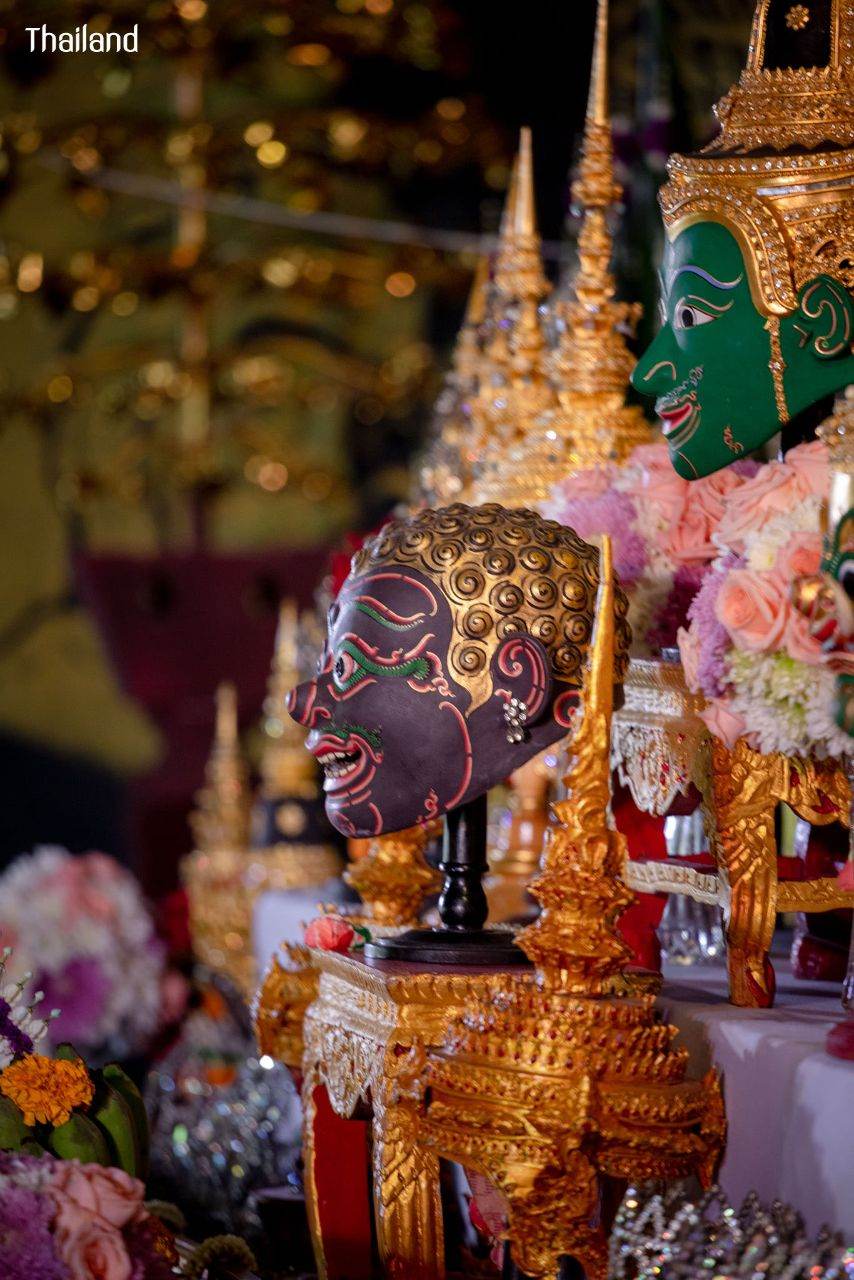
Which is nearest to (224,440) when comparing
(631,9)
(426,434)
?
(426,434)

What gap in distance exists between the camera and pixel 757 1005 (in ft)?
8.54

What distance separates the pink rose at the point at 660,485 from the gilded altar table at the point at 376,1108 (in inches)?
28.6

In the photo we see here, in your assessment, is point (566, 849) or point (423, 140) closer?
point (566, 849)

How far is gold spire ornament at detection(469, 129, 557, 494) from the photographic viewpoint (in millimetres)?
3666

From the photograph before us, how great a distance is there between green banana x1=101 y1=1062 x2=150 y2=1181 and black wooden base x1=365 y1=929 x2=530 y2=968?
1.11ft

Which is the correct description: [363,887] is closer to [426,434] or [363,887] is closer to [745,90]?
[745,90]

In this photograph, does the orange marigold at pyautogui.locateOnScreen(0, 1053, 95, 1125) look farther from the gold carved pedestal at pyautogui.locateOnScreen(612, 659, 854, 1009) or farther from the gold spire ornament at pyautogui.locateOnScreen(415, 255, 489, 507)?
the gold spire ornament at pyautogui.locateOnScreen(415, 255, 489, 507)

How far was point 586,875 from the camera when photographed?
7.21 feet

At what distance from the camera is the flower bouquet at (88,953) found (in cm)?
521

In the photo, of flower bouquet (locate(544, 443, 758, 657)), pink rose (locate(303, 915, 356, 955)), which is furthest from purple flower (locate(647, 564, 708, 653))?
pink rose (locate(303, 915, 356, 955))

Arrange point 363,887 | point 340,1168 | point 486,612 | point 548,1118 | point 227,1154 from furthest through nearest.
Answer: point 227,1154
point 363,887
point 340,1168
point 486,612
point 548,1118

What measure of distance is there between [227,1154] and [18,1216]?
1.43 meters

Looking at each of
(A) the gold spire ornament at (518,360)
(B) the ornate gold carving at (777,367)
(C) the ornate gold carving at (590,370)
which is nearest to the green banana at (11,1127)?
(B) the ornate gold carving at (777,367)

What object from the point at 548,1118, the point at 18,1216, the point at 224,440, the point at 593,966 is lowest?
the point at 18,1216
